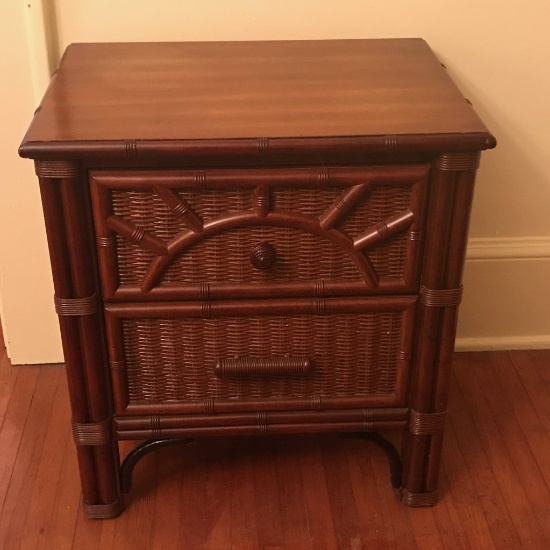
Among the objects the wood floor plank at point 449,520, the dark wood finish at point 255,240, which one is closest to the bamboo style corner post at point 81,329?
the dark wood finish at point 255,240

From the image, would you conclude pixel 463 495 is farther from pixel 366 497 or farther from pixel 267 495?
pixel 267 495

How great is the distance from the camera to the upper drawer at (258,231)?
1266 mm

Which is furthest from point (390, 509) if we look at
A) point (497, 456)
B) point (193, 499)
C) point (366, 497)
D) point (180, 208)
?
point (180, 208)

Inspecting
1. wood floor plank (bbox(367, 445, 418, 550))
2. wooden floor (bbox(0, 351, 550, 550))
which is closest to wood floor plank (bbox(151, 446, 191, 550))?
wooden floor (bbox(0, 351, 550, 550))

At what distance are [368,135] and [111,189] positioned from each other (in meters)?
0.40

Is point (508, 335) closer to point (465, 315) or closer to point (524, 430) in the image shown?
point (465, 315)

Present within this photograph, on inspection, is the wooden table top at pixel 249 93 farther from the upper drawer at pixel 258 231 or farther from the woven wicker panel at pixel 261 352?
the woven wicker panel at pixel 261 352

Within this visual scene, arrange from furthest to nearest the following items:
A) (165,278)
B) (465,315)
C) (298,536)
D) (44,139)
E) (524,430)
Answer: (465,315) < (524,430) < (298,536) < (165,278) < (44,139)

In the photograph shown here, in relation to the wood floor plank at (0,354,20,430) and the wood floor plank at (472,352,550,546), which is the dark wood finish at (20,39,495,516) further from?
the wood floor plank at (0,354,20,430)

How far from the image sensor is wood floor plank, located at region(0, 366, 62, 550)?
61.2 inches

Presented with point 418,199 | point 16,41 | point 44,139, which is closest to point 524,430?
point 418,199

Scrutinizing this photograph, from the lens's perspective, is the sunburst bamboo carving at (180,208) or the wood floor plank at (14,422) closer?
the sunburst bamboo carving at (180,208)

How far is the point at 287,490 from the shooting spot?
1.64 m

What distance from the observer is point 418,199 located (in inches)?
50.9
